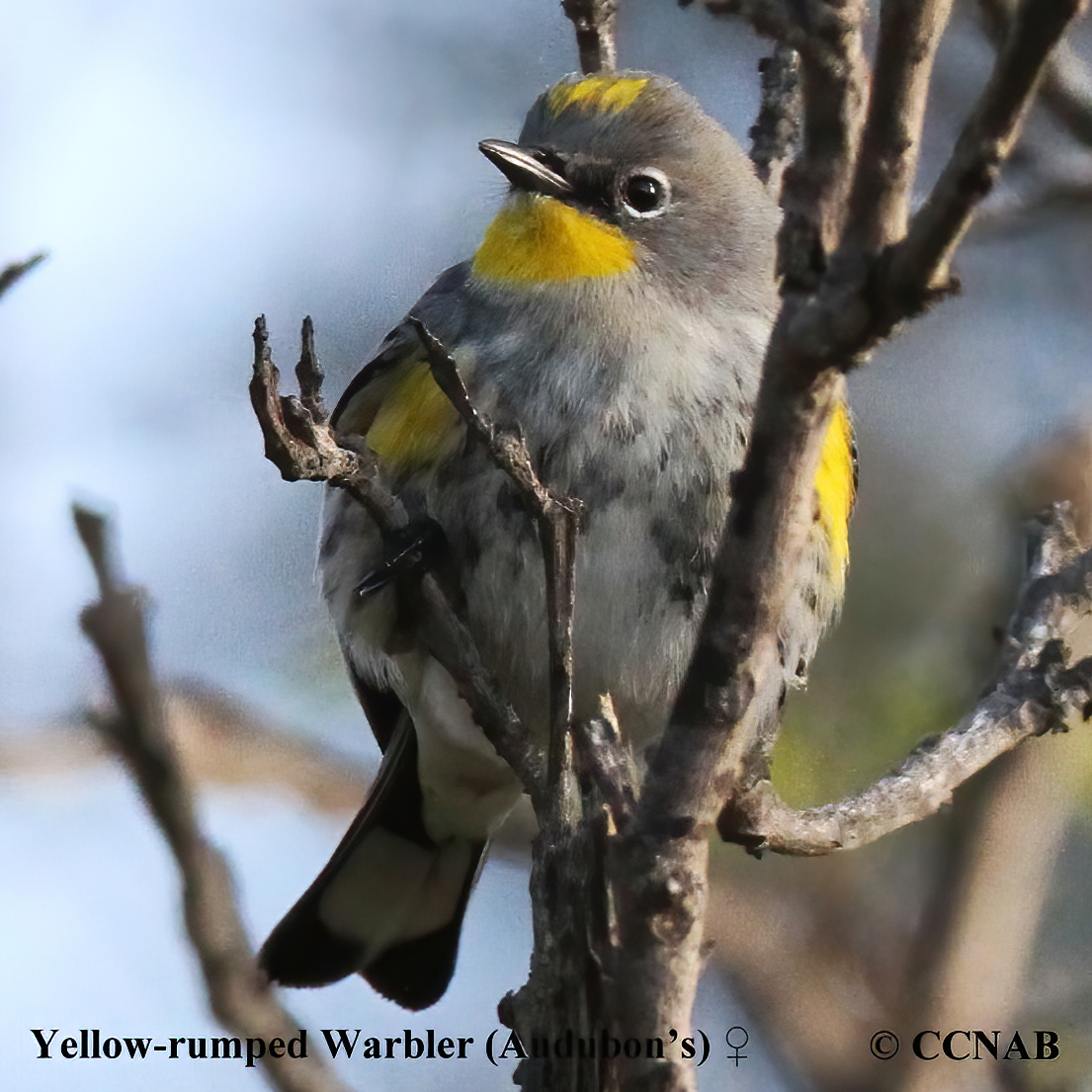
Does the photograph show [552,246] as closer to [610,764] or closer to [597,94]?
[597,94]

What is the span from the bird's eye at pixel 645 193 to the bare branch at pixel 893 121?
1.89 metres

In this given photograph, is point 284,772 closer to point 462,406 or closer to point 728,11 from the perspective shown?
point 462,406

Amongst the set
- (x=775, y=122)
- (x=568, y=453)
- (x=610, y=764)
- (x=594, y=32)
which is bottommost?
(x=610, y=764)

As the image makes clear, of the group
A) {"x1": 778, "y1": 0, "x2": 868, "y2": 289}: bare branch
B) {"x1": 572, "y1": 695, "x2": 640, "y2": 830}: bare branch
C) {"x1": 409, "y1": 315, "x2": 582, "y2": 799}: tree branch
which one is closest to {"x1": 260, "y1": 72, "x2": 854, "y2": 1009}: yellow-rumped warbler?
{"x1": 572, "y1": 695, "x2": 640, "y2": 830}: bare branch

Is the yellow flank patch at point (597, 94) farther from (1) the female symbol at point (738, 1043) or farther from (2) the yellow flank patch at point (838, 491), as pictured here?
(1) the female symbol at point (738, 1043)

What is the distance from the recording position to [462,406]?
190 cm

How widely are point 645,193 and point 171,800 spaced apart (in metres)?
1.76

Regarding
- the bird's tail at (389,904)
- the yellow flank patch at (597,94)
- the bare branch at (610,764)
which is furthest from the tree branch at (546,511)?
the bird's tail at (389,904)

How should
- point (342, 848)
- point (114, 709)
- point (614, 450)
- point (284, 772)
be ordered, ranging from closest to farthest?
1. point (114, 709)
2. point (614, 450)
3. point (342, 848)
4. point (284, 772)

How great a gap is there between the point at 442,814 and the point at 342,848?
0.27 meters

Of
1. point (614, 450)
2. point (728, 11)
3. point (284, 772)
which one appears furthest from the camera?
point (284, 772)

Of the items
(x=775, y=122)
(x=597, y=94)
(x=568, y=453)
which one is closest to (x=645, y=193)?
(x=597, y=94)

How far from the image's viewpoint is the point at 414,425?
2936 mm

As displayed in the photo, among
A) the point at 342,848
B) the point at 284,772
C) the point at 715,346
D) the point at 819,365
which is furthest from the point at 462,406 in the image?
the point at 284,772
